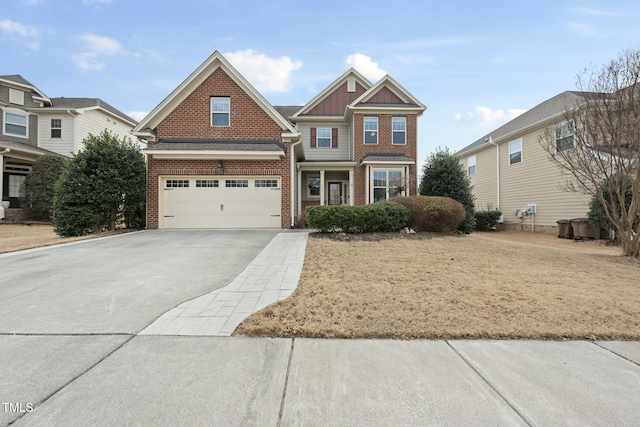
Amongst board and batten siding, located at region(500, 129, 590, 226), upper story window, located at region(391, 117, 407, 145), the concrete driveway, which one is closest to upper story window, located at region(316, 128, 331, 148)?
upper story window, located at region(391, 117, 407, 145)

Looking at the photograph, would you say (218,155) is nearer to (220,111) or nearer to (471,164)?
(220,111)

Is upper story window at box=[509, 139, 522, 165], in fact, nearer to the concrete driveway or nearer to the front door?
the front door

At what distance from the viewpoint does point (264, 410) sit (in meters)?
2.10

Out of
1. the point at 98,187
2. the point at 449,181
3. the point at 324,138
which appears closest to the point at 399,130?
the point at 324,138

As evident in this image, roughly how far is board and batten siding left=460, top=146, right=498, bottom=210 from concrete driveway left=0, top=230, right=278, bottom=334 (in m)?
17.6

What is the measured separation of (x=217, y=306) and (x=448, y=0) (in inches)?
453

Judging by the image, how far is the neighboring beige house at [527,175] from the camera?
14.7 m

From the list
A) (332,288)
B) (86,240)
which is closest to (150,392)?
(332,288)

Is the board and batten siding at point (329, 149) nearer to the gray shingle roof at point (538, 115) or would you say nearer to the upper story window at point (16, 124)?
the gray shingle roof at point (538, 115)

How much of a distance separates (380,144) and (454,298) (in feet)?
44.1

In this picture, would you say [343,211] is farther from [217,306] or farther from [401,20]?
[401,20]

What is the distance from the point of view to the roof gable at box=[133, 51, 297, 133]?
41.7 feet

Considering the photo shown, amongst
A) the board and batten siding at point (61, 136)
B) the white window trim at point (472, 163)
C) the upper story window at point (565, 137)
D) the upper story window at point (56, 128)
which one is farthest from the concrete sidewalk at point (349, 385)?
the upper story window at point (56, 128)

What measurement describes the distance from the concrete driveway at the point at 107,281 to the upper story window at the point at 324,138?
1086 cm
